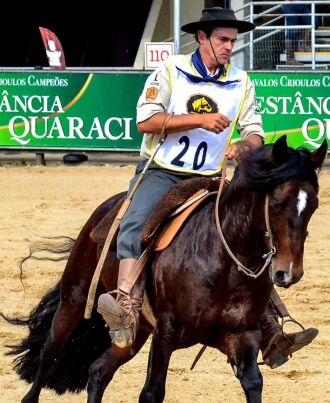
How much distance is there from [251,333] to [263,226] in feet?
1.92

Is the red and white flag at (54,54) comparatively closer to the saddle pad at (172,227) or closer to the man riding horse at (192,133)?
the man riding horse at (192,133)

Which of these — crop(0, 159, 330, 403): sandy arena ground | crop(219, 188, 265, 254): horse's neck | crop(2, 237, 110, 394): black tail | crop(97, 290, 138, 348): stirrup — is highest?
crop(219, 188, 265, 254): horse's neck

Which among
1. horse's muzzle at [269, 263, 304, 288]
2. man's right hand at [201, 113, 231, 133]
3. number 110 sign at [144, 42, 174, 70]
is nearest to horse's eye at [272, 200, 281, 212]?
horse's muzzle at [269, 263, 304, 288]

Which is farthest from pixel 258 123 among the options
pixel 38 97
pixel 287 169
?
pixel 38 97

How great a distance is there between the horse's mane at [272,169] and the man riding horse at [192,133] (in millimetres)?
308

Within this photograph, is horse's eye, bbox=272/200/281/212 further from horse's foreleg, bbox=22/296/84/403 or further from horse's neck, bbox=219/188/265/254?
horse's foreleg, bbox=22/296/84/403

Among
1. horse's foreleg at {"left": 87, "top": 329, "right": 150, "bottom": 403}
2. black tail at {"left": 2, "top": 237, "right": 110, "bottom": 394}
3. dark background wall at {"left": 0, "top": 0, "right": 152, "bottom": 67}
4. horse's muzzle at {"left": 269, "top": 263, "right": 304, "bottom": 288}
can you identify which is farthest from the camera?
dark background wall at {"left": 0, "top": 0, "right": 152, "bottom": 67}

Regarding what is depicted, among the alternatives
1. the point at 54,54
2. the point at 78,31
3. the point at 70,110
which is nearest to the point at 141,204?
the point at 70,110

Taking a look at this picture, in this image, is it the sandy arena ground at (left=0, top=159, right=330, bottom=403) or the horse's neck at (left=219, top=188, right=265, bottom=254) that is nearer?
the horse's neck at (left=219, top=188, right=265, bottom=254)

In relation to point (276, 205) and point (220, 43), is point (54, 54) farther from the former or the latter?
point (276, 205)

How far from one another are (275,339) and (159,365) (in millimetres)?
648

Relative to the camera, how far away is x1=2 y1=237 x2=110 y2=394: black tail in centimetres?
662

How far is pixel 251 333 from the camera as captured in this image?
5.32m

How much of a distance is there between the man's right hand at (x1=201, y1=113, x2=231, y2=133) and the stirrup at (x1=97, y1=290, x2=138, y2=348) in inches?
36.0
